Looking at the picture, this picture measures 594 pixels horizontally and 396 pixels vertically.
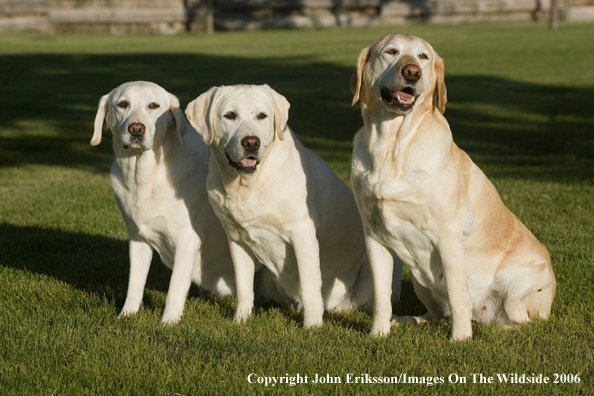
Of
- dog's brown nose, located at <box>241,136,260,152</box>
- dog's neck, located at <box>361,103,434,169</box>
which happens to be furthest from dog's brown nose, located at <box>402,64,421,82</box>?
dog's brown nose, located at <box>241,136,260,152</box>

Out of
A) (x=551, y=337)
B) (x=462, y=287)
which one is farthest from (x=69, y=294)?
(x=551, y=337)

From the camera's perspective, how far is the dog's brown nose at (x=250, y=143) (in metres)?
4.05

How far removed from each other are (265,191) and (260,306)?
1.08 meters

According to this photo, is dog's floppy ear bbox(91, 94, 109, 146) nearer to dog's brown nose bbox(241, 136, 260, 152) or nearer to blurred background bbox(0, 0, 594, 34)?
dog's brown nose bbox(241, 136, 260, 152)

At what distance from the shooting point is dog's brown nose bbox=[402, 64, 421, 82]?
375 cm

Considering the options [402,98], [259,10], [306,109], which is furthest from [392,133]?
[259,10]

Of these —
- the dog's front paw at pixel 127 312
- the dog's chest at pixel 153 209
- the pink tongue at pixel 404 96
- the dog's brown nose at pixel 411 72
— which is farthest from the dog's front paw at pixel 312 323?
the dog's brown nose at pixel 411 72

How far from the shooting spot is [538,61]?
19.7 metres

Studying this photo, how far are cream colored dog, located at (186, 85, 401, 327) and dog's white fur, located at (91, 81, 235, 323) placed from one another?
0.92ft

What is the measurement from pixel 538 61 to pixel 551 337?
17.2 metres

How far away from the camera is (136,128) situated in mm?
4312

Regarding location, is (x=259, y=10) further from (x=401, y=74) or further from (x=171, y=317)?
(x=401, y=74)

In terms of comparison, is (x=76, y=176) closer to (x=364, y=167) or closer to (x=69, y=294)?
(x=69, y=294)

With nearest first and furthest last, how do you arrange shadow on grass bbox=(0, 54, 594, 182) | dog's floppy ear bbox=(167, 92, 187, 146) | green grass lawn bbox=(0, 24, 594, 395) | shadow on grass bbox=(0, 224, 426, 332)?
1. green grass lawn bbox=(0, 24, 594, 395)
2. dog's floppy ear bbox=(167, 92, 187, 146)
3. shadow on grass bbox=(0, 224, 426, 332)
4. shadow on grass bbox=(0, 54, 594, 182)
